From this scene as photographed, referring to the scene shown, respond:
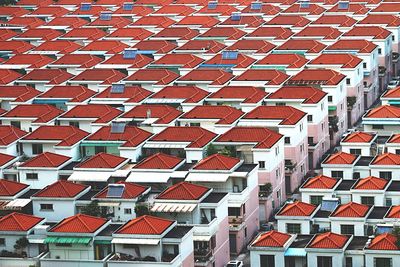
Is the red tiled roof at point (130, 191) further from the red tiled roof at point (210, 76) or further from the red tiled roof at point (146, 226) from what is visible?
the red tiled roof at point (210, 76)

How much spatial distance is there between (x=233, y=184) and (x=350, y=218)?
513 centimetres

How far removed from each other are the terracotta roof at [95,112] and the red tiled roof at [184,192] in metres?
12.4

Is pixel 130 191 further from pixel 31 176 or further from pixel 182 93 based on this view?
pixel 182 93

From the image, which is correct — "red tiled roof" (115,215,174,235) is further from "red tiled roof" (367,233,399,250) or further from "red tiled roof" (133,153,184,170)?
"red tiled roof" (133,153,184,170)

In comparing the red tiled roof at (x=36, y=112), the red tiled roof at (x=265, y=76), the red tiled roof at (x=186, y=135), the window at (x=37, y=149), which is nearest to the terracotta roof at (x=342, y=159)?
the red tiled roof at (x=186, y=135)

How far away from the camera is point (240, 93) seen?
187ft

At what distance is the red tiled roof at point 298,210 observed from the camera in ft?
139

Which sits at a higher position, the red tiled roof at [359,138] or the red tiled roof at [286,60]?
the red tiled roof at [286,60]

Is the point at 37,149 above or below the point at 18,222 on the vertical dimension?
below

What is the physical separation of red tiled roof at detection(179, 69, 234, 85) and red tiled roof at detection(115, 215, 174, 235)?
73.2 feet

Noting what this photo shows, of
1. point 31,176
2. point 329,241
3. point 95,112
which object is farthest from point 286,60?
point 329,241

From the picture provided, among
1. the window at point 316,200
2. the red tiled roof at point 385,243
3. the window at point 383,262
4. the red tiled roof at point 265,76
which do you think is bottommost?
the window at point 316,200

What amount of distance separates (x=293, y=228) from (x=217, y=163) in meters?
4.13

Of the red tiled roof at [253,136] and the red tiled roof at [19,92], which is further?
the red tiled roof at [19,92]
